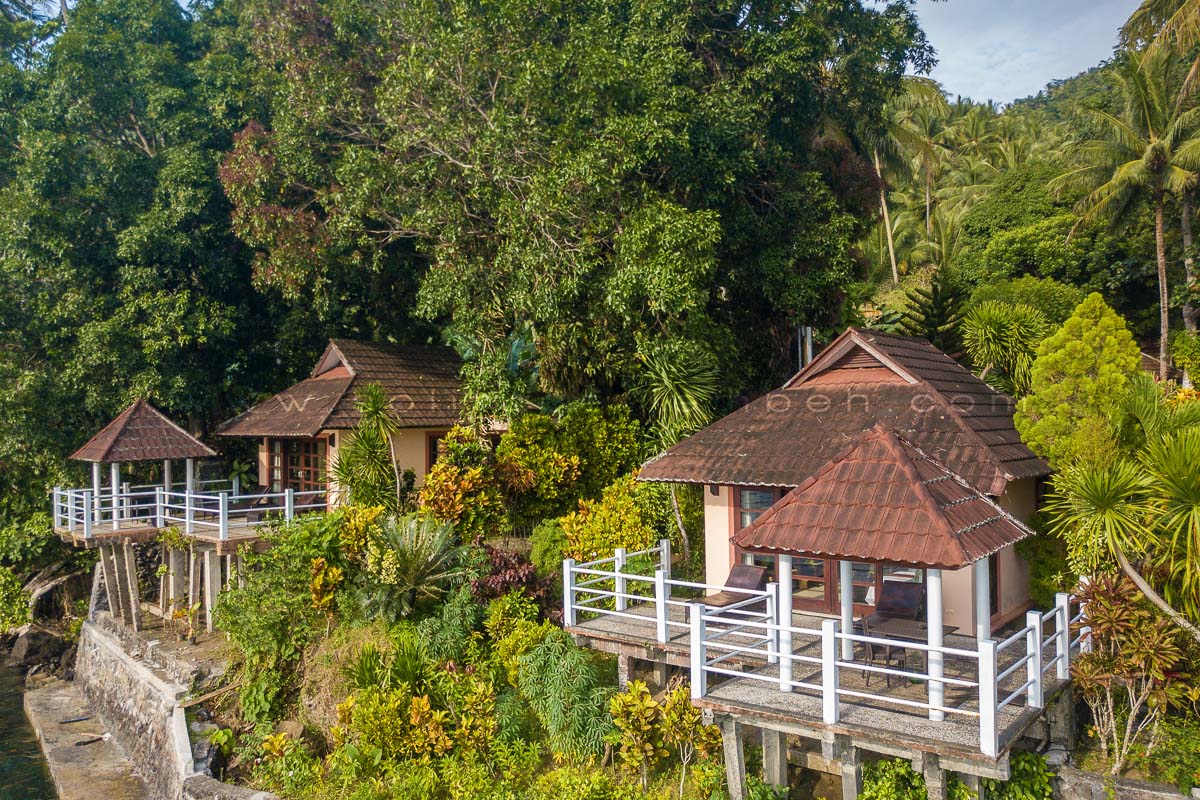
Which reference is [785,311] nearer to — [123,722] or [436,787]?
[436,787]

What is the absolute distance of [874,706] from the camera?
9.24 m

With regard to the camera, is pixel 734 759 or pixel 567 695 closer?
pixel 734 759

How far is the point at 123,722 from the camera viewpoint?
722 inches

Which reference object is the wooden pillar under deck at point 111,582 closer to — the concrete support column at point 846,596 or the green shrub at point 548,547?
→ the green shrub at point 548,547

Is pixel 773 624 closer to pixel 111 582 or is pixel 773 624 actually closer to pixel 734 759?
pixel 734 759

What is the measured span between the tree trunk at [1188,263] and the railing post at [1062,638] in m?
18.8

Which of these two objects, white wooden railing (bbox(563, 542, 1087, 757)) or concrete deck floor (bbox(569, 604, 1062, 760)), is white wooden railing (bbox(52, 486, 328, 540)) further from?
concrete deck floor (bbox(569, 604, 1062, 760))

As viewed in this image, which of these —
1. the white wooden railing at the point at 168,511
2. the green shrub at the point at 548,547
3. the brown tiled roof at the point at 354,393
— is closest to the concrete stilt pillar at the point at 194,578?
the white wooden railing at the point at 168,511

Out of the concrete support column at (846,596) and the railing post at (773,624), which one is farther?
the railing post at (773,624)

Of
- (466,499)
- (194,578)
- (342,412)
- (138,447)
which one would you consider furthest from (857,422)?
(138,447)

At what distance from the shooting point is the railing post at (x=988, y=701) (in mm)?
7953

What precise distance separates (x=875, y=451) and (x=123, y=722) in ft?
58.0

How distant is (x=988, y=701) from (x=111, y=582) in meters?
20.9

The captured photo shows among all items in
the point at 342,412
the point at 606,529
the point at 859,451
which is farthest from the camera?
the point at 342,412
